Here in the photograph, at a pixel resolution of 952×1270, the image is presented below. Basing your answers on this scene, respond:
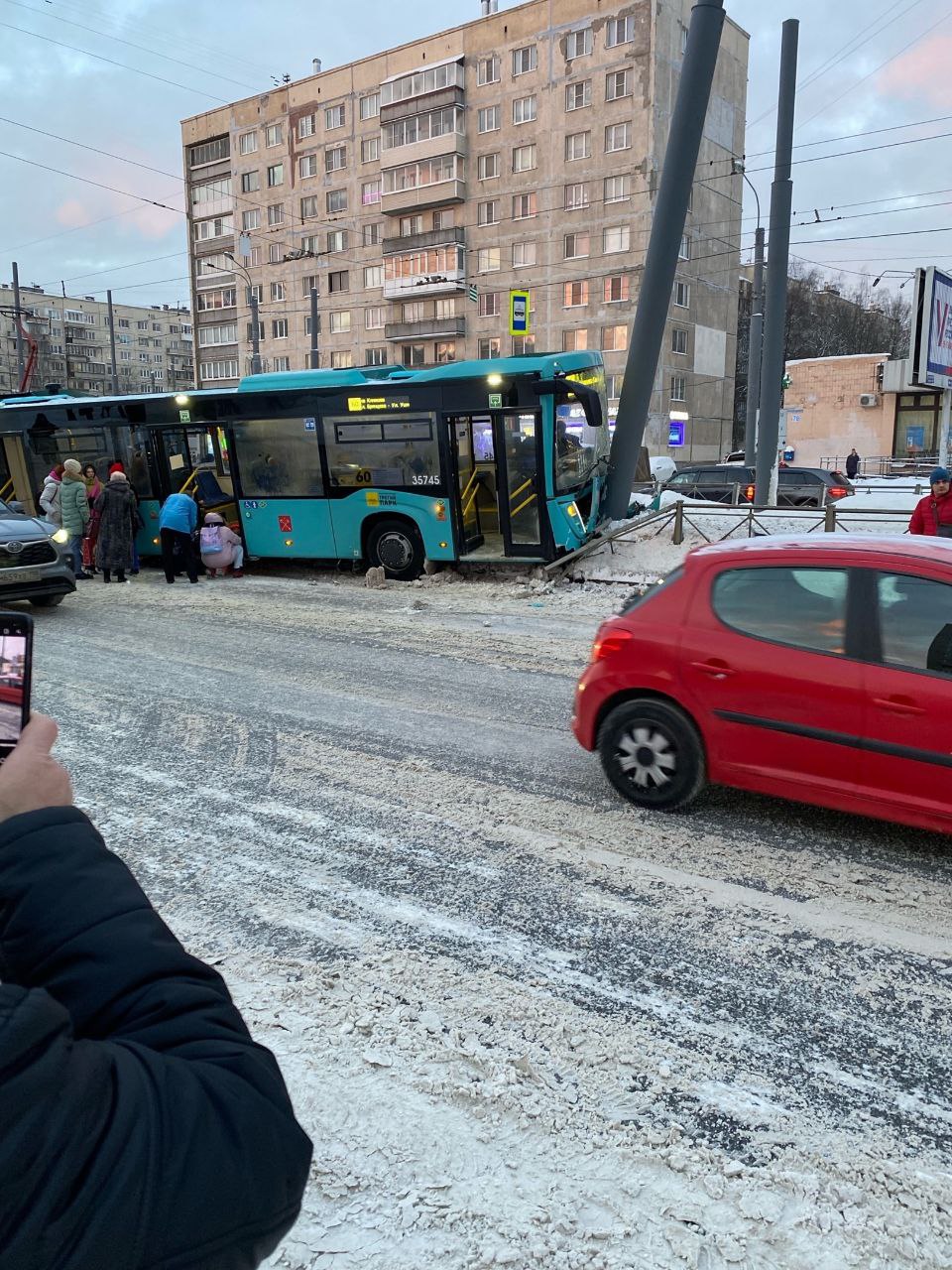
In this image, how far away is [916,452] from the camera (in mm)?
43219

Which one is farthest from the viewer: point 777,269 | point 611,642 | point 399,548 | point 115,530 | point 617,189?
point 617,189

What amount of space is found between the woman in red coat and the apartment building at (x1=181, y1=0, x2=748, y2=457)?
38185mm

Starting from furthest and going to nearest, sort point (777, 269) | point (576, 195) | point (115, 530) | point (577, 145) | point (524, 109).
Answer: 1. point (524, 109)
2. point (576, 195)
3. point (577, 145)
4. point (777, 269)
5. point (115, 530)

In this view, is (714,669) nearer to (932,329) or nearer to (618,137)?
(932,329)

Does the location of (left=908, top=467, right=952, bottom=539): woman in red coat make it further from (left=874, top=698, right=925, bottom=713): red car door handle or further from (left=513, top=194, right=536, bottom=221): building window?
(left=513, top=194, right=536, bottom=221): building window

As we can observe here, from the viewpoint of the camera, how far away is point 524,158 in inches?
1991

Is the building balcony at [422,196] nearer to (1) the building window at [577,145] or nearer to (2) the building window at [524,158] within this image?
(2) the building window at [524,158]

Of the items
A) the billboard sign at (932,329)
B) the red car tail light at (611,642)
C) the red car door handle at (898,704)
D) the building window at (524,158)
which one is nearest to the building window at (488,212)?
the building window at (524,158)

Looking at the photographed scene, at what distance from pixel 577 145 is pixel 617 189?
12.4 ft

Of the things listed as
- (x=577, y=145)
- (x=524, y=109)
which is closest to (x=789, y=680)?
(x=577, y=145)

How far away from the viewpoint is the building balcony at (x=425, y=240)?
5303 centimetres

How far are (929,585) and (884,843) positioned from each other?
4.46ft

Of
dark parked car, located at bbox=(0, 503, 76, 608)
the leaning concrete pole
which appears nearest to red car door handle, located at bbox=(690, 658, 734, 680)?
dark parked car, located at bbox=(0, 503, 76, 608)

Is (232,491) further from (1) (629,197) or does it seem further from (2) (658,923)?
(1) (629,197)
